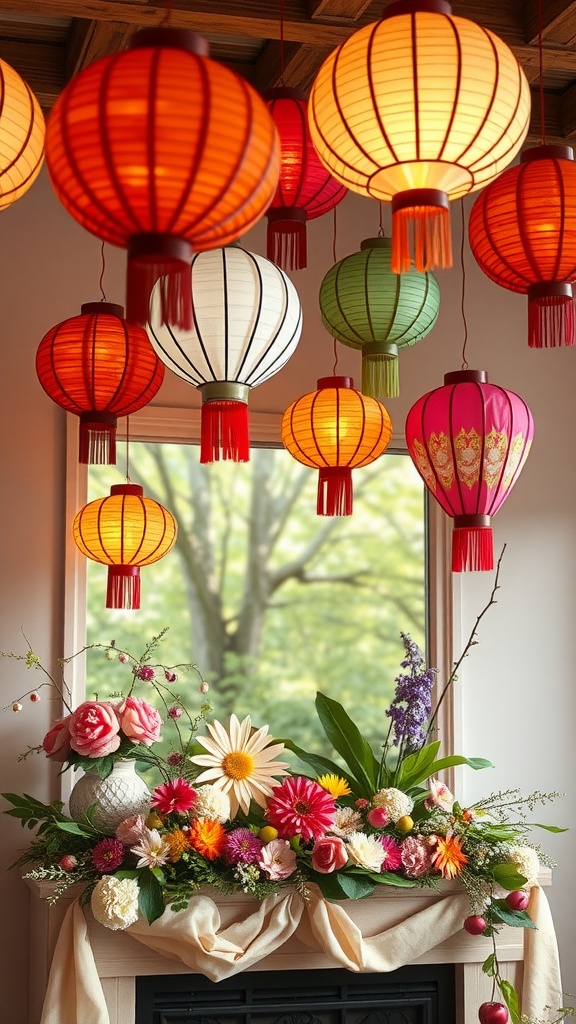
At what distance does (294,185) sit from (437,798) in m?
1.62

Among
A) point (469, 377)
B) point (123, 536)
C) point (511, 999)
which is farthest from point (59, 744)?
point (469, 377)

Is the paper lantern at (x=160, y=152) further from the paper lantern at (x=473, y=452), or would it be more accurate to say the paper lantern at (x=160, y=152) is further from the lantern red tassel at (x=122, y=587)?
the lantern red tassel at (x=122, y=587)

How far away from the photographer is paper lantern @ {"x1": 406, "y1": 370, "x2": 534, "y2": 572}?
2.24 metres

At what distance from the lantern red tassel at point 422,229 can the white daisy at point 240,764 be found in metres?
1.64

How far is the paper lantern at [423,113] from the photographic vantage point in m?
1.49

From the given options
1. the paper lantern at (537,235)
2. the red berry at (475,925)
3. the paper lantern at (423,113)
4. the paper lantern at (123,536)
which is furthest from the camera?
the paper lantern at (123,536)

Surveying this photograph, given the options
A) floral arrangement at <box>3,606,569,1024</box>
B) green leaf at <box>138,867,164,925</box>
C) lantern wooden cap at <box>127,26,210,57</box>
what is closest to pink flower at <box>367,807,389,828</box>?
floral arrangement at <box>3,606,569,1024</box>

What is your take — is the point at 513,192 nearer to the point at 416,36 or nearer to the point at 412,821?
the point at 416,36

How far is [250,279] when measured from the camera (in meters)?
2.00

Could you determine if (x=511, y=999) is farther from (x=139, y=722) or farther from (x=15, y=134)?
(x=15, y=134)

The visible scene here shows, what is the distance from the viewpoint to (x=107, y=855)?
2.67m

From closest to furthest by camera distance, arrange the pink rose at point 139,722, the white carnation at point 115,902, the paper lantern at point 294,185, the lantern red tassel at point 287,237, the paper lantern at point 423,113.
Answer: the paper lantern at point 423,113
the paper lantern at point 294,185
the lantern red tassel at point 287,237
the white carnation at point 115,902
the pink rose at point 139,722

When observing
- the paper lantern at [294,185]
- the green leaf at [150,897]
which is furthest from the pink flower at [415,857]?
the paper lantern at [294,185]

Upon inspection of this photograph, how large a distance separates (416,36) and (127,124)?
508 mm
